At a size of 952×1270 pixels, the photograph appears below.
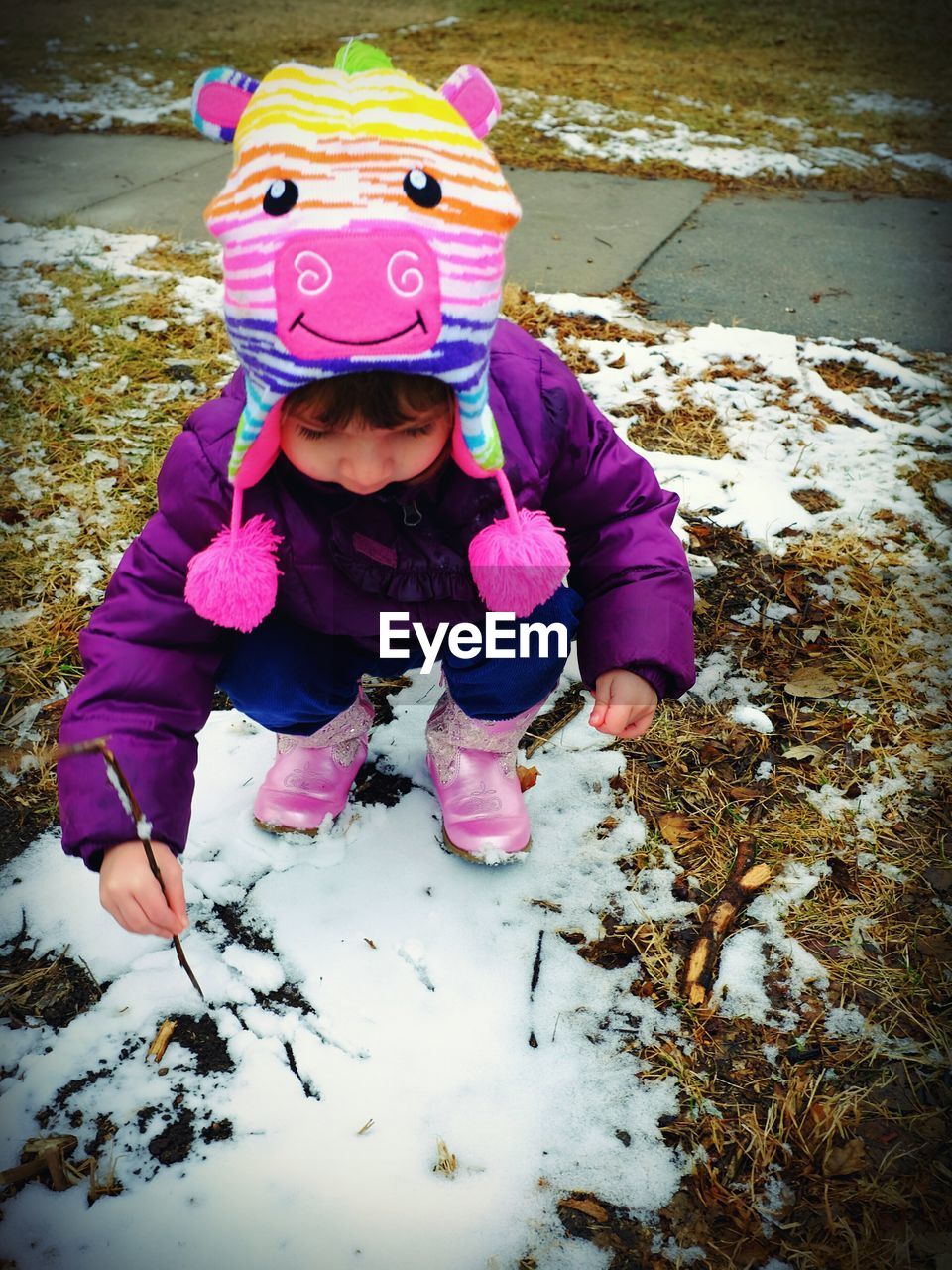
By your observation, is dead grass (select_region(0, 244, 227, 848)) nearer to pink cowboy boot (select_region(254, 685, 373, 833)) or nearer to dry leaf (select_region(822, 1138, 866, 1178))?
pink cowboy boot (select_region(254, 685, 373, 833))

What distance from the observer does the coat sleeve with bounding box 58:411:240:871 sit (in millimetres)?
1103

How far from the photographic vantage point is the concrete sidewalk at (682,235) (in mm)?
3014

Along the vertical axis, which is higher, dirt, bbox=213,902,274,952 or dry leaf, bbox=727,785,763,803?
dry leaf, bbox=727,785,763,803

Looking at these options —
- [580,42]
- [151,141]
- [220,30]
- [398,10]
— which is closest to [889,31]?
[580,42]

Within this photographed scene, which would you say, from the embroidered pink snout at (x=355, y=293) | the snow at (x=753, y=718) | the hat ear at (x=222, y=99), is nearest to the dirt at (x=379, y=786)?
the snow at (x=753, y=718)

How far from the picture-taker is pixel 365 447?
101 centimetres

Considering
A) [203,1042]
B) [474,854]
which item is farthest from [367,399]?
[203,1042]

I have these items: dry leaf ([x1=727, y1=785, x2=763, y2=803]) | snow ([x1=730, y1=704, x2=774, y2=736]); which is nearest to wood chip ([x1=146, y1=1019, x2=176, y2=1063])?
dry leaf ([x1=727, y1=785, x2=763, y2=803])

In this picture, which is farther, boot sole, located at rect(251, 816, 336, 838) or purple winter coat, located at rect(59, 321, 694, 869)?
boot sole, located at rect(251, 816, 336, 838)

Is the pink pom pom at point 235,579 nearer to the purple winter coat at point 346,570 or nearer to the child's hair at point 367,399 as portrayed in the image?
the purple winter coat at point 346,570

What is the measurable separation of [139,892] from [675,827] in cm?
90

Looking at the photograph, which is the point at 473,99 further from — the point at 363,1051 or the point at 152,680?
the point at 363,1051

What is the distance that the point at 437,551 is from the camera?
1229 mm

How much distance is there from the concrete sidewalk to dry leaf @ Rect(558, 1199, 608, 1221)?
2.64 meters
